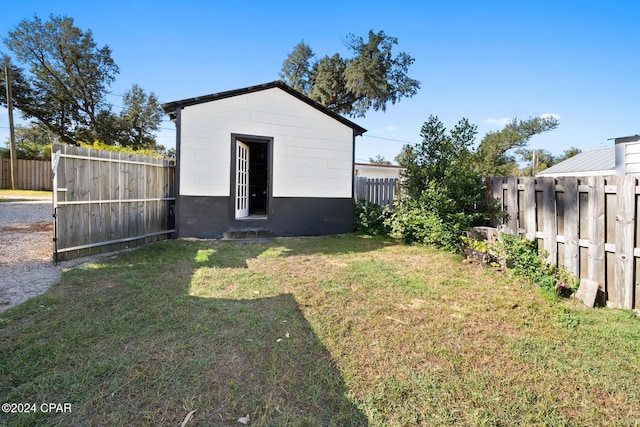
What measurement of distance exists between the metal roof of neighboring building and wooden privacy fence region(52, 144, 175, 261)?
16228 millimetres

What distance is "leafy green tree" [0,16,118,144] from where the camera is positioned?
62.3 ft

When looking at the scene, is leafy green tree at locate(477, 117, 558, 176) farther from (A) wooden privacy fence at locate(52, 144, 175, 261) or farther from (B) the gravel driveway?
(B) the gravel driveway

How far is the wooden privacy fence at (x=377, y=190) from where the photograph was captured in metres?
8.23

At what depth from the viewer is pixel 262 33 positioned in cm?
1124

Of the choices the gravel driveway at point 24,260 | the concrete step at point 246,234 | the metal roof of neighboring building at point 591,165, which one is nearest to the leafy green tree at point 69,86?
the gravel driveway at point 24,260

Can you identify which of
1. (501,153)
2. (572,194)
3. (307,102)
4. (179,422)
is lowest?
(179,422)

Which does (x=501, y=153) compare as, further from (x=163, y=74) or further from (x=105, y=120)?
(x=105, y=120)

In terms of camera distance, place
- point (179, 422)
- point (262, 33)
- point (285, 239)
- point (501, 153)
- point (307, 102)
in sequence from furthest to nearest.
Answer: point (501, 153), point (262, 33), point (307, 102), point (285, 239), point (179, 422)

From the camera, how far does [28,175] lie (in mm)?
18031

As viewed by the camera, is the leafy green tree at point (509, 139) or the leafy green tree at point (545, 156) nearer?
the leafy green tree at point (509, 139)

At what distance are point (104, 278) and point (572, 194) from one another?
6.04m

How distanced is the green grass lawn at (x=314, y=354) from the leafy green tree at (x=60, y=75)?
23.4m

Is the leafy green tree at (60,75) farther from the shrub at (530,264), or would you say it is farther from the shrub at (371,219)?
the shrub at (530,264)

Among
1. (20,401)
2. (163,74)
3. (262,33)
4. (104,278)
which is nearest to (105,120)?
(163,74)
